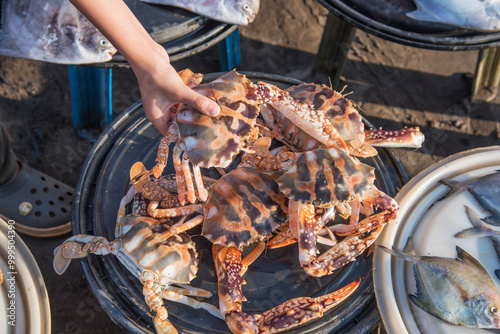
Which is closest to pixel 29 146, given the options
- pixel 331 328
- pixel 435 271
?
pixel 331 328

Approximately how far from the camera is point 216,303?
2439 millimetres

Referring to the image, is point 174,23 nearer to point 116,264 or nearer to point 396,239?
point 116,264

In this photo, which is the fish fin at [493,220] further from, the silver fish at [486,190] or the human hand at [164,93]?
the human hand at [164,93]

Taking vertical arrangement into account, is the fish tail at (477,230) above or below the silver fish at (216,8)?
below

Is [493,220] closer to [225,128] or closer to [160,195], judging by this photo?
[225,128]

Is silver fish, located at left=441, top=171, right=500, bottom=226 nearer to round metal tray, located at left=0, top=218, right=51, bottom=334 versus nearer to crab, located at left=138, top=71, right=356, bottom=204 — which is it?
crab, located at left=138, top=71, right=356, bottom=204

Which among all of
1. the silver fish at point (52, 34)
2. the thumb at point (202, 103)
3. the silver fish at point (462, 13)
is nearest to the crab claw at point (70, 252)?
the thumb at point (202, 103)

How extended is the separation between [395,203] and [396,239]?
0.76 ft

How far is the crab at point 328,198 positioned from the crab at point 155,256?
0.63m

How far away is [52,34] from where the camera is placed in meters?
2.88

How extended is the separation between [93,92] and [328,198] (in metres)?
2.56

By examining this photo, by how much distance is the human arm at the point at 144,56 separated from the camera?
223 cm

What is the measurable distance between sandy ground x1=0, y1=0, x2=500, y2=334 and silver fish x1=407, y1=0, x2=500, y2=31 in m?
1.83

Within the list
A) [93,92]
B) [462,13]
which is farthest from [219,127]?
[93,92]
